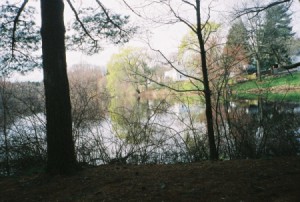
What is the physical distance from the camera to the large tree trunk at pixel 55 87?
498 cm

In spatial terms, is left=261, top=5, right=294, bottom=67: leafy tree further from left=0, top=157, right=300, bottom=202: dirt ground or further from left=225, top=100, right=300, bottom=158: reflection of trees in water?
left=0, top=157, right=300, bottom=202: dirt ground

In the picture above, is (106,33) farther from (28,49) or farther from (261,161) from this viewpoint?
(261,161)

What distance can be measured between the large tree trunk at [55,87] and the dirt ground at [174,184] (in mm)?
450

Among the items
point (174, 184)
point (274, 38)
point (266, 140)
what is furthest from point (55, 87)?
point (274, 38)

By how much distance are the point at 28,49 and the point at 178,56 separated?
4.16 metres

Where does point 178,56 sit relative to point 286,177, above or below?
above

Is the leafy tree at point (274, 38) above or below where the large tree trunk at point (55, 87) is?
above

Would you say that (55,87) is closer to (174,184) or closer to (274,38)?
(174,184)

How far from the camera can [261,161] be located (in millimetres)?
5293

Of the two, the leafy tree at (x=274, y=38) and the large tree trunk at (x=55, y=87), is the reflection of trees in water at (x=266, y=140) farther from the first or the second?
the large tree trunk at (x=55, y=87)

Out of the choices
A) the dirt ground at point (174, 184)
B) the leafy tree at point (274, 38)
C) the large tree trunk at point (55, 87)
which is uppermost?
the leafy tree at point (274, 38)

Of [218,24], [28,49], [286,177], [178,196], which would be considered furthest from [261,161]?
[28,49]

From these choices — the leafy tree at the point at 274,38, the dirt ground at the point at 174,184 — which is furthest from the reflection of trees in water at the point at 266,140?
the dirt ground at the point at 174,184

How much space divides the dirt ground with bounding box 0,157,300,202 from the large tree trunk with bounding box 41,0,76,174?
450 millimetres
